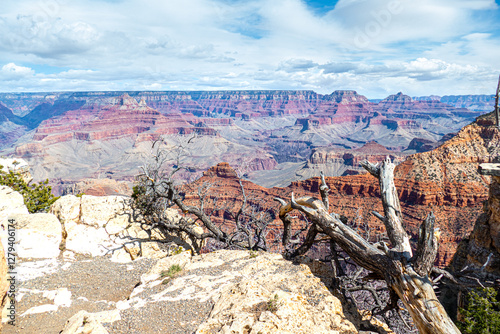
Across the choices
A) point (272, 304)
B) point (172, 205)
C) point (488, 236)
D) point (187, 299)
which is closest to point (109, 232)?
point (172, 205)

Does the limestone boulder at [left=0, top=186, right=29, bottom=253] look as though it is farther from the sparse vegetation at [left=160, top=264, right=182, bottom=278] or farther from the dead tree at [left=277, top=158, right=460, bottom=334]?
the dead tree at [left=277, top=158, right=460, bottom=334]

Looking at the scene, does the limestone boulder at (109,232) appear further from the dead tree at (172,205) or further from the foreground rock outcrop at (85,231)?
the dead tree at (172,205)

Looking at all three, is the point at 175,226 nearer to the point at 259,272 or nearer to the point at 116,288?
the point at 116,288

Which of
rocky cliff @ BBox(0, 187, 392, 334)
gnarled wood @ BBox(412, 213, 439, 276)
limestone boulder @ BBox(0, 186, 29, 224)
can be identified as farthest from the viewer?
limestone boulder @ BBox(0, 186, 29, 224)

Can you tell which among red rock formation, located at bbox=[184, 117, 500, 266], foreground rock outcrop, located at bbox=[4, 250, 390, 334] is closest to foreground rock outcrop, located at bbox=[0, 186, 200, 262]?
foreground rock outcrop, located at bbox=[4, 250, 390, 334]

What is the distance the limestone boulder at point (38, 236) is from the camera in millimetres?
11305

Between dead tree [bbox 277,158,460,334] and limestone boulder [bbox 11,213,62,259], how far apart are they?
1090 centimetres

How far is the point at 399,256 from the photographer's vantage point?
20.7ft

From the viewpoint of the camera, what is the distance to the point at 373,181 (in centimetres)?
6750

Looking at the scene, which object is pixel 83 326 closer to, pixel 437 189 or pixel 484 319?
pixel 484 319

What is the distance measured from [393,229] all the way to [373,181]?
217ft

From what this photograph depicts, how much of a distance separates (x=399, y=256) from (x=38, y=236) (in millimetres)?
13840

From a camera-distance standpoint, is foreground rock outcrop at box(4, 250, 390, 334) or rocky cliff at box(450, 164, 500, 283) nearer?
foreground rock outcrop at box(4, 250, 390, 334)

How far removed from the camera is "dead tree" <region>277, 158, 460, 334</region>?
5.66m
